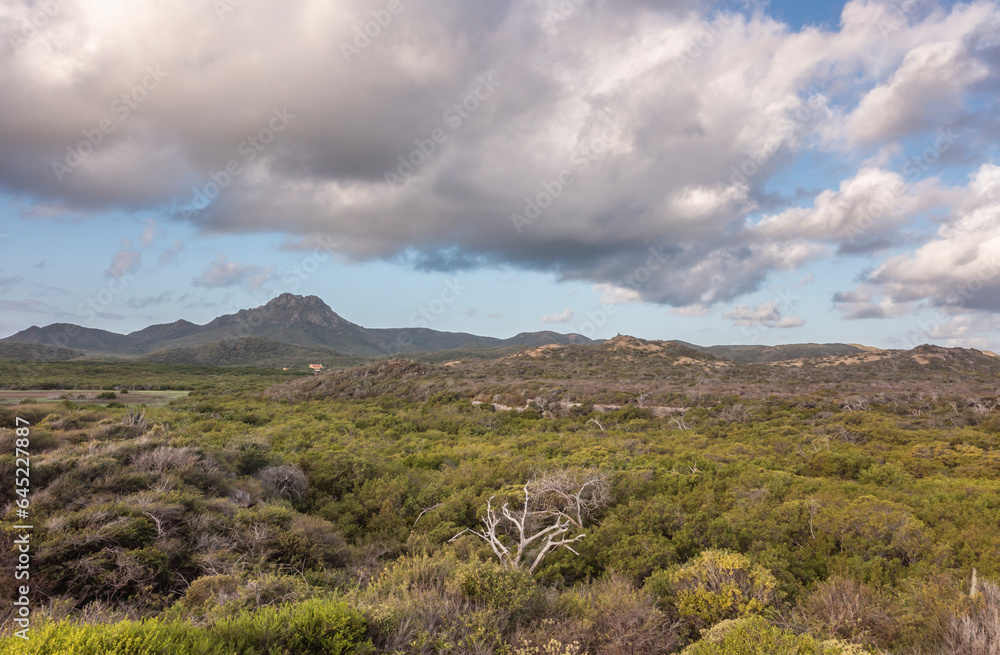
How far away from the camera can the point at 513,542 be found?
375 inches

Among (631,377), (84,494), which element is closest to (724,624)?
(84,494)

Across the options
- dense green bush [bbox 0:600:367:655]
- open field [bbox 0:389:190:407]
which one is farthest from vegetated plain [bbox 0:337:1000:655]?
open field [bbox 0:389:190:407]

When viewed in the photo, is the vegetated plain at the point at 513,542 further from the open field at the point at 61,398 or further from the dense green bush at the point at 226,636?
the open field at the point at 61,398

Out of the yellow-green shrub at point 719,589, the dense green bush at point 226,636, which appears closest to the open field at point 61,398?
the dense green bush at point 226,636

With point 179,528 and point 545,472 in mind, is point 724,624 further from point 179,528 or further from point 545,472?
point 179,528

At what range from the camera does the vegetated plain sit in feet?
15.9

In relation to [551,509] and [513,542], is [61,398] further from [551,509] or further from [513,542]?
[551,509]

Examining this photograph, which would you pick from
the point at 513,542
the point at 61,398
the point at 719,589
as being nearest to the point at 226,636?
the point at 513,542

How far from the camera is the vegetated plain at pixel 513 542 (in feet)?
15.9

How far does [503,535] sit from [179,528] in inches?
Answer: 264

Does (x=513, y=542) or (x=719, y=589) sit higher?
(x=719, y=589)

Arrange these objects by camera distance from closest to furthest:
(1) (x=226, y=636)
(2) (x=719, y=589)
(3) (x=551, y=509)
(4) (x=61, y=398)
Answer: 1. (1) (x=226, y=636)
2. (2) (x=719, y=589)
3. (3) (x=551, y=509)
4. (4) (x=61, y=398)

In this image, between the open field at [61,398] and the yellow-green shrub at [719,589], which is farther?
the open field at [61,398]

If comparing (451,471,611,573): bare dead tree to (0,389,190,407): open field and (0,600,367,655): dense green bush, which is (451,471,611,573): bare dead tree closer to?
(0,600,367,655): dense green bush
